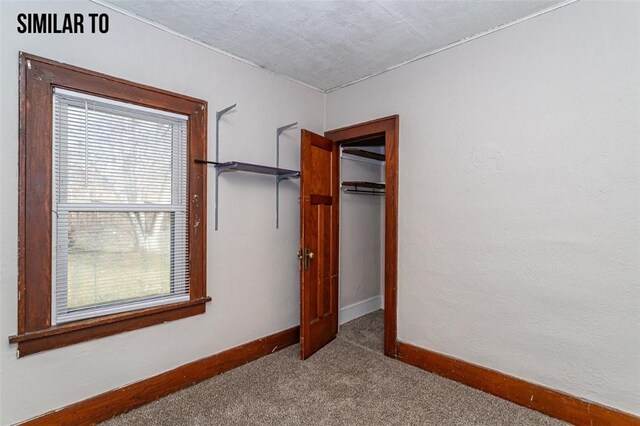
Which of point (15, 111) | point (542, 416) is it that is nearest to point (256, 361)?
point (542, 416)

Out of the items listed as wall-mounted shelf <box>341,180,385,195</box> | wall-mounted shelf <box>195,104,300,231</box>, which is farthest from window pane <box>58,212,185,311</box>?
wall-mounted shelf <box>341,180,385,195</box>

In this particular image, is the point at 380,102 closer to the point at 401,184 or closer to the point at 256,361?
the point at 401,184

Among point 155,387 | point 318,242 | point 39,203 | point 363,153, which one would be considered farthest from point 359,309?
point 39,203

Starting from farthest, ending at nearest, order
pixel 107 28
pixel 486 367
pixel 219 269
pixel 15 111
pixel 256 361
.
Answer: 1. pixel 256 361
2. pixel 219 269
3. pixel 486 367
4. pixel 107 28
5. pixel 15 111

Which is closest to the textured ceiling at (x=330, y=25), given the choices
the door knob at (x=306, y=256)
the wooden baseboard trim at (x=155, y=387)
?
the door knob at (x=306, y=256)

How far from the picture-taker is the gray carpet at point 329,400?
199 centimetres

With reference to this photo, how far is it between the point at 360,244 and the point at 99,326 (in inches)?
108

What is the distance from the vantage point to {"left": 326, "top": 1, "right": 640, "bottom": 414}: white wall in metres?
1.82

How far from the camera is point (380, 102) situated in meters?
2.96

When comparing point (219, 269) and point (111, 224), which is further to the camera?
point (219, 269)

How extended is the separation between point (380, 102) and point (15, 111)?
8.40 feet

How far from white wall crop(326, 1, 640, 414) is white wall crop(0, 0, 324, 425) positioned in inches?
43.7

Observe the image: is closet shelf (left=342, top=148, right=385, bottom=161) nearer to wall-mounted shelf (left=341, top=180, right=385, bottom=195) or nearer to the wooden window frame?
wall-mounted shelf (left=341, top=180, right=385, bottom=195)

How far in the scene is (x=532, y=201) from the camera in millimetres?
2113
